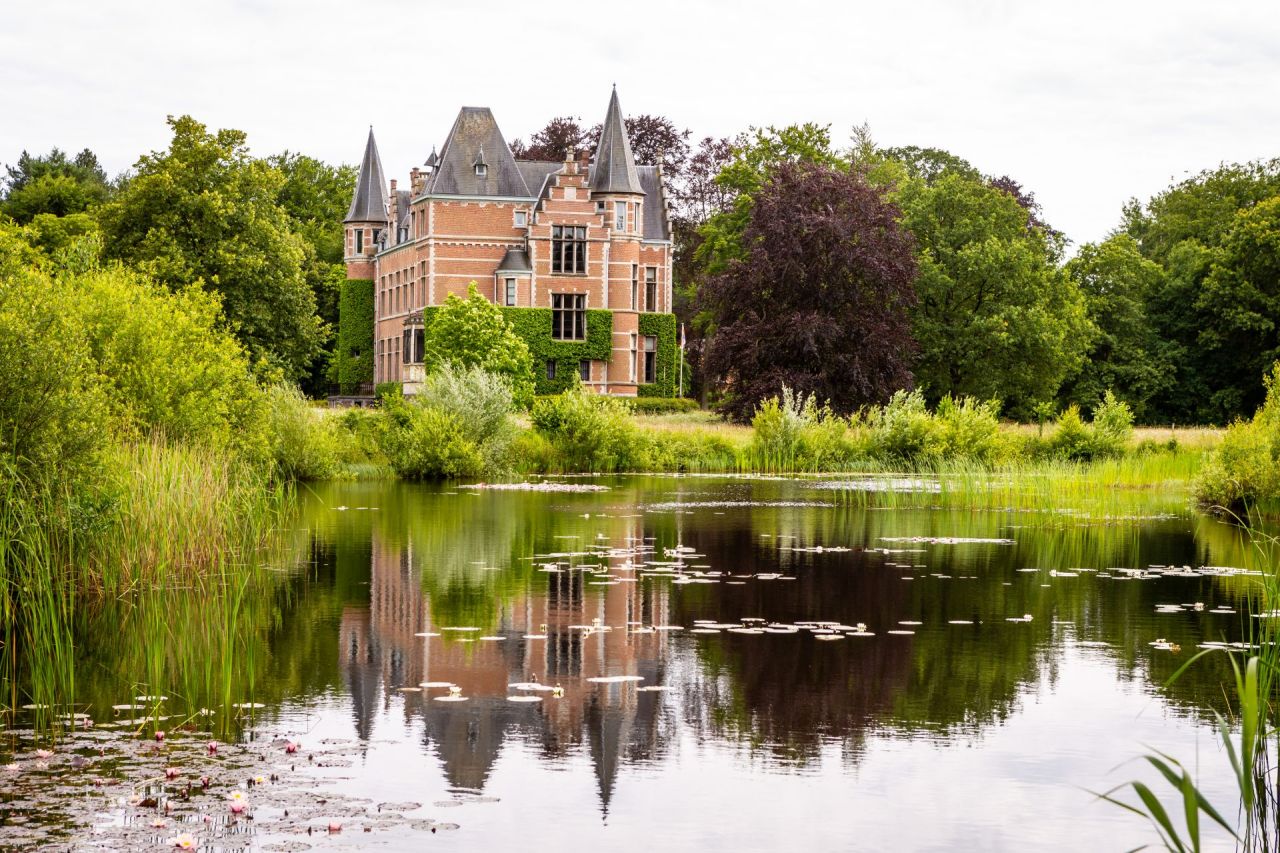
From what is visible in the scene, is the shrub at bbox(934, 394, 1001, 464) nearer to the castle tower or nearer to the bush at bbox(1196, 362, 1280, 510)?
the bush at bbox(1196, 362, 1280, 510)

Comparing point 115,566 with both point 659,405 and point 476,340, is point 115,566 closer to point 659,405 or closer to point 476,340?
point 476,340

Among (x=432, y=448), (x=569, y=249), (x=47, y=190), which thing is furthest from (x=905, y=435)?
(x=47, y=190)

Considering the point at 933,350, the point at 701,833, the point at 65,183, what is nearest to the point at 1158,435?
the point at 933,350

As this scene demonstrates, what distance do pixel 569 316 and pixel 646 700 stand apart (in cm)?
5547

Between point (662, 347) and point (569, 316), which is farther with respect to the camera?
point (662, 347)

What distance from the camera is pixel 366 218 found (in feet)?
243

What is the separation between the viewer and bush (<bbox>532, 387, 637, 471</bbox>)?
36.2m

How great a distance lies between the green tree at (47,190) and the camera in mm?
68188

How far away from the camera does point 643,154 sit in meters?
70.1

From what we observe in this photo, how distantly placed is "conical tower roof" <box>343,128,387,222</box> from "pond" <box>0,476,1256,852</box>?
5851 centimetres

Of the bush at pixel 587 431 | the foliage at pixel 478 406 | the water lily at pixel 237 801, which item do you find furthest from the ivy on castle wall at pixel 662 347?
the water lily at pixel 237 801

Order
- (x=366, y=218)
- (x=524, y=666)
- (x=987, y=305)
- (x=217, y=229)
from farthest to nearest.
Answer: (x=366, y=218), (x=987, y=305), (x=217, y=229), (x=524, y=666)

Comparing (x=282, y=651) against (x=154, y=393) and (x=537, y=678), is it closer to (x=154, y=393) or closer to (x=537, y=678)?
(x=537, y=678)

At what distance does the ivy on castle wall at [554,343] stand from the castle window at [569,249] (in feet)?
6.79
